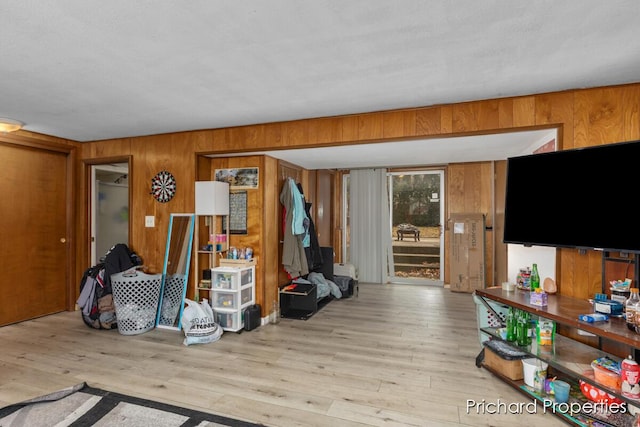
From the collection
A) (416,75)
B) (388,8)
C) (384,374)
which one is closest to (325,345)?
(384,374)

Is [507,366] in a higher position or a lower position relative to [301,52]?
lower

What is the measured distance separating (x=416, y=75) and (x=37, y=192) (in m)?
4.42

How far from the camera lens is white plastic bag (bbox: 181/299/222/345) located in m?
3.16

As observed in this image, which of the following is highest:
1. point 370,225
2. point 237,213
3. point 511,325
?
point 237,213

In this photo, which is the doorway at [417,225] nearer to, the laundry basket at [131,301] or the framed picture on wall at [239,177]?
the framed picture on wall at [239,177]

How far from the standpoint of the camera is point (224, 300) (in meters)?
3.51

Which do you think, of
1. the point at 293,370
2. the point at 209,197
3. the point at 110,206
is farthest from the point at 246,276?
the point at 110,206

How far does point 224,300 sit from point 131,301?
0.96 meters

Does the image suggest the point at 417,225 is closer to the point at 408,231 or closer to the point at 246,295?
the point at 408,231

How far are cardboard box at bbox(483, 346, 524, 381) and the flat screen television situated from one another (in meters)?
0.89

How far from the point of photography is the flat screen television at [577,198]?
1.96 m

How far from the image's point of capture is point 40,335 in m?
3.36

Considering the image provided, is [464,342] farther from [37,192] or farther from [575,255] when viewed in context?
[37,192]

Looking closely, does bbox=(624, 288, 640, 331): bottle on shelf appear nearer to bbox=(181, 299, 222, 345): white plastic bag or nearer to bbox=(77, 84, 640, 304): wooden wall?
bbox=(77, 84, 640, 304): wooden wall
